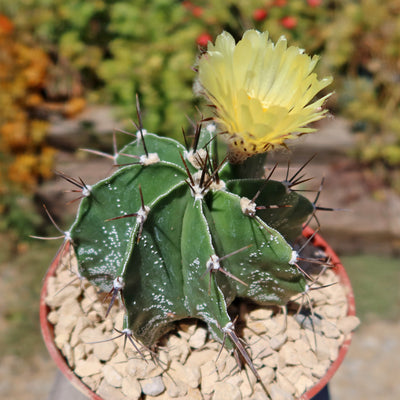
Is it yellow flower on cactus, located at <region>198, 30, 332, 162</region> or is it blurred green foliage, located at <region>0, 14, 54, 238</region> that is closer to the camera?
yellow flower on cactus, located at <region>198, 30, 332, 162</region>

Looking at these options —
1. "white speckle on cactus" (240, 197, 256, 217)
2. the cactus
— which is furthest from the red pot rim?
"white speckle on cactus" (240, 197, 256, 217)

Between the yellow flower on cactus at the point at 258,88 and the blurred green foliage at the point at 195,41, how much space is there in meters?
1.99

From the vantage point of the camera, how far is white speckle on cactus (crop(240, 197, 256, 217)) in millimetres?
867

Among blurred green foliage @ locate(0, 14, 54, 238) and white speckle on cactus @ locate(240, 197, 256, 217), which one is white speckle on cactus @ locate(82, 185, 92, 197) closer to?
white speckle on cactus @ locate(240, 197, 256, 217)

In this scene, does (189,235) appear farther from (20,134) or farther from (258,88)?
(20,134)

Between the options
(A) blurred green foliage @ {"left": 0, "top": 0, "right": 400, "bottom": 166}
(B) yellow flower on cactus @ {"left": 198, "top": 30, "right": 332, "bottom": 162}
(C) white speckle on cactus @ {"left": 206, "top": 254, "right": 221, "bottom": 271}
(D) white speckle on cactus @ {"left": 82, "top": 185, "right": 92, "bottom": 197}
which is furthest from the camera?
(A) blurred green foliage @ {"left": 0, "top": 0, "right": 400, "bottom": 166}

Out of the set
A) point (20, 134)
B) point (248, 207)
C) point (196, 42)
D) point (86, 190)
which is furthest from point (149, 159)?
point (20, 134)

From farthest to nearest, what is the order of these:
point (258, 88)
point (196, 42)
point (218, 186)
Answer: point (196, 42)
point (218, 186)
point (258, 88)

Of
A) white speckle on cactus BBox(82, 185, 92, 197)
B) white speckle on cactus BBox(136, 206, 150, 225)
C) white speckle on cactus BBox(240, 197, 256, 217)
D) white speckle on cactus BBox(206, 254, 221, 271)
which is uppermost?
white speckle on cactus BBox(240, 197, 256, 217)

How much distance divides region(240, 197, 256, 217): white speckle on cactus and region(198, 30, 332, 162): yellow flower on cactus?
10 centimetres

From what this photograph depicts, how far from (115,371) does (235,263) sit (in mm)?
434

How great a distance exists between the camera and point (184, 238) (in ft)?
3.09

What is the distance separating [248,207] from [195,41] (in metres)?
2.30

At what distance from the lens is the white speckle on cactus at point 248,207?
87 cm
